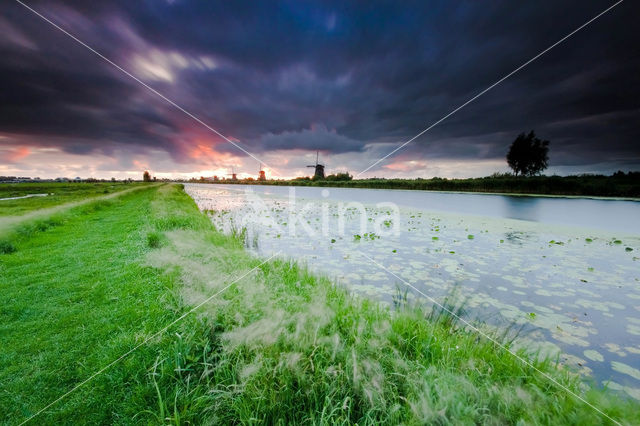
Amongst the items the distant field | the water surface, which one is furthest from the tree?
the distant field

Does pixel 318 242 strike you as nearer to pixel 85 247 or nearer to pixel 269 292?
pixel 269 292

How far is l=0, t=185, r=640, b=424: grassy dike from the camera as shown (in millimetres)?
2393

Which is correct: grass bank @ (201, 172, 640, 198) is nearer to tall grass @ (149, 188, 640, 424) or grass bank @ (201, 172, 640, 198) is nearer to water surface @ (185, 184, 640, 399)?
water surface @ (185, 184, 640, 399)

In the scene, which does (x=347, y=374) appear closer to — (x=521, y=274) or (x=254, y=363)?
(x=254, y=363)

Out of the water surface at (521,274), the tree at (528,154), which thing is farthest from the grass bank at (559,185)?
the water surface at (521,274)

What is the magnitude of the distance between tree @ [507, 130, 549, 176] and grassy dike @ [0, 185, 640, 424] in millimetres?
34921

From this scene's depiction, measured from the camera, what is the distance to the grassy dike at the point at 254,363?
7.85 feet

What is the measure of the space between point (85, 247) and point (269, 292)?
8.01 meters

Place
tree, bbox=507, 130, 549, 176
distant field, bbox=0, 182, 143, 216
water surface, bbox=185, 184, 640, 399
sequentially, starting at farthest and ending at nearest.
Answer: tree, bbox=507, 130, 549, 176
distant field, bbox=0, 182, 143, 216
water surface, bbox=185, 184, 640, 399

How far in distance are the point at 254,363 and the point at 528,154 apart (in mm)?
38506

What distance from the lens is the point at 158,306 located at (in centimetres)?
438

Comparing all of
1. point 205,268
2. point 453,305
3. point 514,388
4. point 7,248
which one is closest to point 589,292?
point 453,305

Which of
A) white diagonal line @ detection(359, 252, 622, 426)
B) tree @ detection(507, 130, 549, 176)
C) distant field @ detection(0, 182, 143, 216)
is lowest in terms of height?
white diagonal line @ detection(359, 252, 622, 426)

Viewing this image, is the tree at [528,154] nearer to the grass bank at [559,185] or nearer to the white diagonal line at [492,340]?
the grass bank at [559,185]
